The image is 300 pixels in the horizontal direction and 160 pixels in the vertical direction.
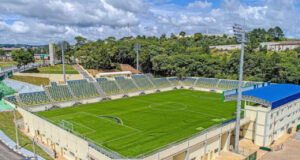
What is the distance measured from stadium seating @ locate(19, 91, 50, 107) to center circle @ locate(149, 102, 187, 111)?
2498 centimetres

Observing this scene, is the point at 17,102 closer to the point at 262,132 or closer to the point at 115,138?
the point at 115,138

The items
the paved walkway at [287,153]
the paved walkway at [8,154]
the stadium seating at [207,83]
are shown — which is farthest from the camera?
the stadium seating at [207,83]

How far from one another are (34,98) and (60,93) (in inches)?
236

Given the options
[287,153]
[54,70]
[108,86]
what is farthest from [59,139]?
[54,70]

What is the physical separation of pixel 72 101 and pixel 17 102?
450 inches

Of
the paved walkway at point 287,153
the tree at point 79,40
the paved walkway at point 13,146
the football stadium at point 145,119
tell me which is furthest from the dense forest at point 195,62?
the paved walkway at point 13,146

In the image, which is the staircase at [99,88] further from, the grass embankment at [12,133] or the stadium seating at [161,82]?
the grass embankment at [12,133]

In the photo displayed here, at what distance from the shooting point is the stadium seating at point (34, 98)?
46.6m

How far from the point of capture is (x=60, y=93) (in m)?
52.4

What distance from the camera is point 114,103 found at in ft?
177

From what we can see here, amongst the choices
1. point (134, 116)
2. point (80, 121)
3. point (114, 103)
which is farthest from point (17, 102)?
point (134, 116)

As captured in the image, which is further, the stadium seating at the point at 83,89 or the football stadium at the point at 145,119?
the stadium seating at the point at 83,89

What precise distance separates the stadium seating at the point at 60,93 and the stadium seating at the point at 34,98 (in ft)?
5.73

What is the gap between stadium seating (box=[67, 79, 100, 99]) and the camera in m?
54.6
